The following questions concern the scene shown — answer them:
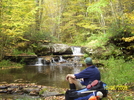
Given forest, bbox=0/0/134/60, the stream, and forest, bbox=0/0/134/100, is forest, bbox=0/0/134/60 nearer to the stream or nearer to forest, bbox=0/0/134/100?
forest, bbox=0/0/134/100

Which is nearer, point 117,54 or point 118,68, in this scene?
→ point 118,68

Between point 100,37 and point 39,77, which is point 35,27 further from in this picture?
point 39,77

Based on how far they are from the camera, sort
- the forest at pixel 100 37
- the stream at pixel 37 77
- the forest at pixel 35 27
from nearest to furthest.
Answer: the forest at pixel 100 37
the stream at pixel 37 77
the forest at pixel 35 27

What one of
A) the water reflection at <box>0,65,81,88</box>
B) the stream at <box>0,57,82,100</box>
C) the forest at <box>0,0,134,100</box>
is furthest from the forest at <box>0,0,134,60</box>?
the water reflection at <box>0,65,81,88</box>

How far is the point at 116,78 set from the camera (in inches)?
260

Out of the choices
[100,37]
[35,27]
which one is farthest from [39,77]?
[35,27]

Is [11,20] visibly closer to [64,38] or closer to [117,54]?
[117,54]

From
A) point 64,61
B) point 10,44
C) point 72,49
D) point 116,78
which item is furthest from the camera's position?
point 72,49

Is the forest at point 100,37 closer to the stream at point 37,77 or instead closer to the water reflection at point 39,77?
the stream at point 37,77

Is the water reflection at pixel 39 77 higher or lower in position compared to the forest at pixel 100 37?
lower

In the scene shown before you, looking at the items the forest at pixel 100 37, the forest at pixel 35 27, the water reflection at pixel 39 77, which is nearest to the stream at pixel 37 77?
the water reflection at pixel 39 77

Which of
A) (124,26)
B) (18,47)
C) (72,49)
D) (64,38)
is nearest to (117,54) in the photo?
(124,26)

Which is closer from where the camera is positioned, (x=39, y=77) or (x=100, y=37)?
(x=39, y=77)

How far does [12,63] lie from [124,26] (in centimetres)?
1013
